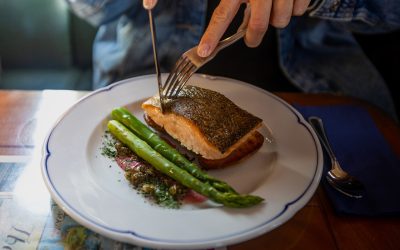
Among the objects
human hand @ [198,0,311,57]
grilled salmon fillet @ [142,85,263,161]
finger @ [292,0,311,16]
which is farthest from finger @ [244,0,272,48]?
grilled salmon fillet @ [142,85,263,161]

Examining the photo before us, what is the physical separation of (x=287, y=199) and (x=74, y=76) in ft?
5.36

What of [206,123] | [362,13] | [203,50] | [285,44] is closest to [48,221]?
[206,123]

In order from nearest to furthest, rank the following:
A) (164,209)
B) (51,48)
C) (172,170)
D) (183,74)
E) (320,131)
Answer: (164,209), (172,170), (183,74), (320,131), (51,48)

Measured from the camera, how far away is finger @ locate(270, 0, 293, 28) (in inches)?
47.0

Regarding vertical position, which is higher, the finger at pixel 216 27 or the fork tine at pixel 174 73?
the finger at pixel 216 27

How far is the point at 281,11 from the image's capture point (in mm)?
1200

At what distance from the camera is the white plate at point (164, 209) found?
0.91 metres

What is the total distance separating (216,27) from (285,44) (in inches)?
28.7

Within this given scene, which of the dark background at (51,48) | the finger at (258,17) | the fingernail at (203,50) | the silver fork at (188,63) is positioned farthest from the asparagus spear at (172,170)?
the dark background at (51,48)

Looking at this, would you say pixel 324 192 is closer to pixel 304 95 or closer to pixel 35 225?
pixel 304 95

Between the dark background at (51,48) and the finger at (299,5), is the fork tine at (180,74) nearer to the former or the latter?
the finger at (299,5)

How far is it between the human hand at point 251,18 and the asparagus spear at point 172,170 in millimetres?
322

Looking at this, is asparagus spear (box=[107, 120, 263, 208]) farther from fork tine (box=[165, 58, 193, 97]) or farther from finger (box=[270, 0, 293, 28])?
finger (box=[270, 0, 293, 28])

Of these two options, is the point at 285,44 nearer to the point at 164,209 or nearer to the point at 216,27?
the point at 216,27
